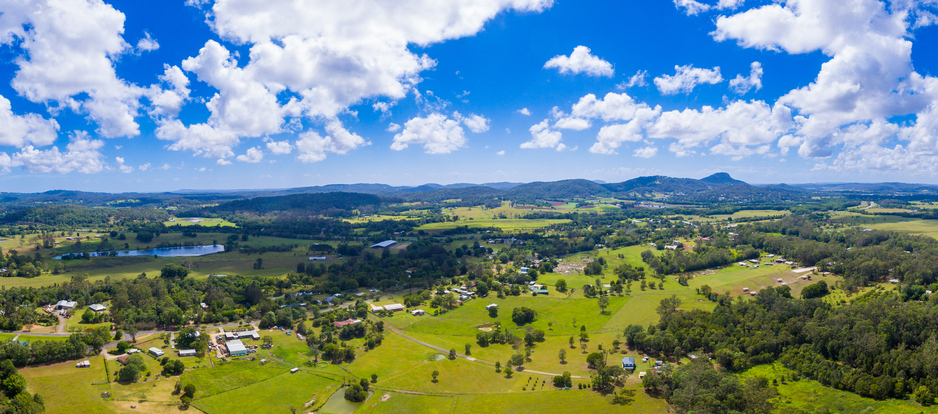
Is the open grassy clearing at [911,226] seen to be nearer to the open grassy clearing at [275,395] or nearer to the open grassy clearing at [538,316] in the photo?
the open grassy clearing at [538,316]

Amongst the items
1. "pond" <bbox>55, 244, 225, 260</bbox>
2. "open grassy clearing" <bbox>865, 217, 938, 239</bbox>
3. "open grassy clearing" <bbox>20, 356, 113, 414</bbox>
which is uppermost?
"open grassy clearing" <bbox>865, 217, 938, 239</bbox>

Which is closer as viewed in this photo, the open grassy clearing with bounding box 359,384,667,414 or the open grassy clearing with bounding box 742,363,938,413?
the open grassy clearing with bounding box 742,363,938,413

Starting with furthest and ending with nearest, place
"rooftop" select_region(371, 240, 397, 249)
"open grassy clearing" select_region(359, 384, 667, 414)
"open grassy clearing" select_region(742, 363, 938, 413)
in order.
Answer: "rooftop" select_region(371, 240, 397, 249) < "open grassy clearing" select_region(359, 384, 667, 414) < "open grassy clearing" select_region(742, 363, 938, 413)

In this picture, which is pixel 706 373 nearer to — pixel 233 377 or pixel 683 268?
pixel 233 377

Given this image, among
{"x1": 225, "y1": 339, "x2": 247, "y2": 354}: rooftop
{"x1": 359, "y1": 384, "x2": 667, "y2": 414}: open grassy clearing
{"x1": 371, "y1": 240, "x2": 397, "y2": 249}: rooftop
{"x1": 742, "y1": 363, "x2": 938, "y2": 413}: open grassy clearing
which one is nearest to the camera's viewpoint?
{"x1": 742, "y1": 363, "x2": 938, "y2": 413}: open grassy clearing

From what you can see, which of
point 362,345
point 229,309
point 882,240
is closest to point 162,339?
point 229,309

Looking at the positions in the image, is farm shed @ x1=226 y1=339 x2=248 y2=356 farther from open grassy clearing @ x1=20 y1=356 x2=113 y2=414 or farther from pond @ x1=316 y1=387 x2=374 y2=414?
pond @ x1=316 y1=387 x2=374 y2=414

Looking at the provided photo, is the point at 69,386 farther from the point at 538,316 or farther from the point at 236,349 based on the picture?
the point at 538,316

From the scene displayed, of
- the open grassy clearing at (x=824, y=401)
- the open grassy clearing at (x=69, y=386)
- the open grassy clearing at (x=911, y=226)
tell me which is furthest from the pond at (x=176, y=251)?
the open grassy clearing at (x=911, y=226)

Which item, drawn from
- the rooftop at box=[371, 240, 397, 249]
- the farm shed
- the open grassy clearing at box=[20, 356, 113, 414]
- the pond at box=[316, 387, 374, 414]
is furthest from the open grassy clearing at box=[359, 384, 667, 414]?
the rooftop at box=[371, 240, 397, 249]

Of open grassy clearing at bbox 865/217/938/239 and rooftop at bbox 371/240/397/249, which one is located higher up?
open grassy clearing at bbox 865/217/938/239
